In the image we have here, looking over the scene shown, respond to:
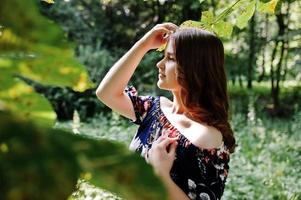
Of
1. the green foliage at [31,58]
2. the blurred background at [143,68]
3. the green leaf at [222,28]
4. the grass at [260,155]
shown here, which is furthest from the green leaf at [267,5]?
the grass at [260,155]

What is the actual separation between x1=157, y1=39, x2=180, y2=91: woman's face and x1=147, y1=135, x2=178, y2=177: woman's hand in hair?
22 centimetres

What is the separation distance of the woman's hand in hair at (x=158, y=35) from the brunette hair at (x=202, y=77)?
9 centimetres

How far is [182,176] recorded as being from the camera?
150 cm

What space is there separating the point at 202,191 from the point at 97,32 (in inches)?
318

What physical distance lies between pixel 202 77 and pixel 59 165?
133 centimetres

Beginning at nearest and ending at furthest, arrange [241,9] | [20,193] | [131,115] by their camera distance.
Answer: [20,193]
[131,115]
[241,9]

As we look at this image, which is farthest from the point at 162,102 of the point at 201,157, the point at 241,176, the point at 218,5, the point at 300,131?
the point at 218,5

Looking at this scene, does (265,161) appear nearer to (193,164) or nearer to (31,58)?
(193,164)

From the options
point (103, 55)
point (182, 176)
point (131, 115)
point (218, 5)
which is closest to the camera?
point (182, 176)

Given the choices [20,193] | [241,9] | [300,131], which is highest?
[20,193]

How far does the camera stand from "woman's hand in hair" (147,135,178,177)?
1328mm

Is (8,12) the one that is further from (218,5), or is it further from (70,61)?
(218,5)

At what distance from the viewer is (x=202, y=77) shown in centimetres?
166

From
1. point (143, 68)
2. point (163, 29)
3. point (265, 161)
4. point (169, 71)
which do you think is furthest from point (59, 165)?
point (143, 68)
